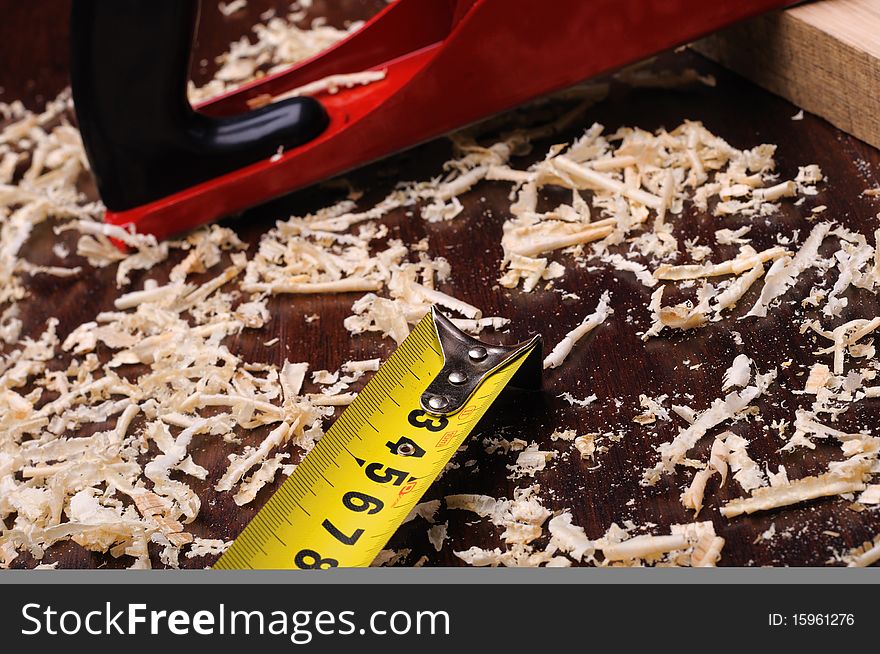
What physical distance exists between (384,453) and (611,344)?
30cm

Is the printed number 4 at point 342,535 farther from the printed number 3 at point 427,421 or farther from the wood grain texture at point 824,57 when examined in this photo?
the wood grain texture at point 824,57

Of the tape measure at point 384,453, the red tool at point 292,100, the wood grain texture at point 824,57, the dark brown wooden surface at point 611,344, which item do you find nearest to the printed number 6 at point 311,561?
the tape measure at point 384,453

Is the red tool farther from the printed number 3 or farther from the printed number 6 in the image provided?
the printed number 6

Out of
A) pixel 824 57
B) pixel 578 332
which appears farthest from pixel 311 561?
pixel 824 57

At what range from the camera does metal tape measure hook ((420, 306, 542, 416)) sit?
0.89 metres

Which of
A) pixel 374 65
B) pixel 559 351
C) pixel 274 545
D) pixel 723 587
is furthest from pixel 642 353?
pixel 374 65

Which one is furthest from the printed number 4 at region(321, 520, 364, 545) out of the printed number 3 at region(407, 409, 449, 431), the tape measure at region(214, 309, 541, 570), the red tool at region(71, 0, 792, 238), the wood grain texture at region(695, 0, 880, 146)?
the wood grain texture at region(695, 0, 880, 146)

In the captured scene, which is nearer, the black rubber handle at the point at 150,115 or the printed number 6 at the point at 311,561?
the printed number 6 at the point at 311,561

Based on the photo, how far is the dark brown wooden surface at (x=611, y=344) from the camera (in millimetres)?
844

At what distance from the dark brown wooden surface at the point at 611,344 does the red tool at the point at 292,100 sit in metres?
0.08

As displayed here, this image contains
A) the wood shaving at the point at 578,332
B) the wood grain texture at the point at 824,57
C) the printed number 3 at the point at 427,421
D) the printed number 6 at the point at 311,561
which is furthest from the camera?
the wood grain texture at the point at 824,57

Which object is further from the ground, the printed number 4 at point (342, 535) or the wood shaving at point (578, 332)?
the printed number 4 at point (342, 535)

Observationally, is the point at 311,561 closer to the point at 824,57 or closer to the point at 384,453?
the point at 384,453

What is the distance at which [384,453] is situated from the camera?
85 centimetres
